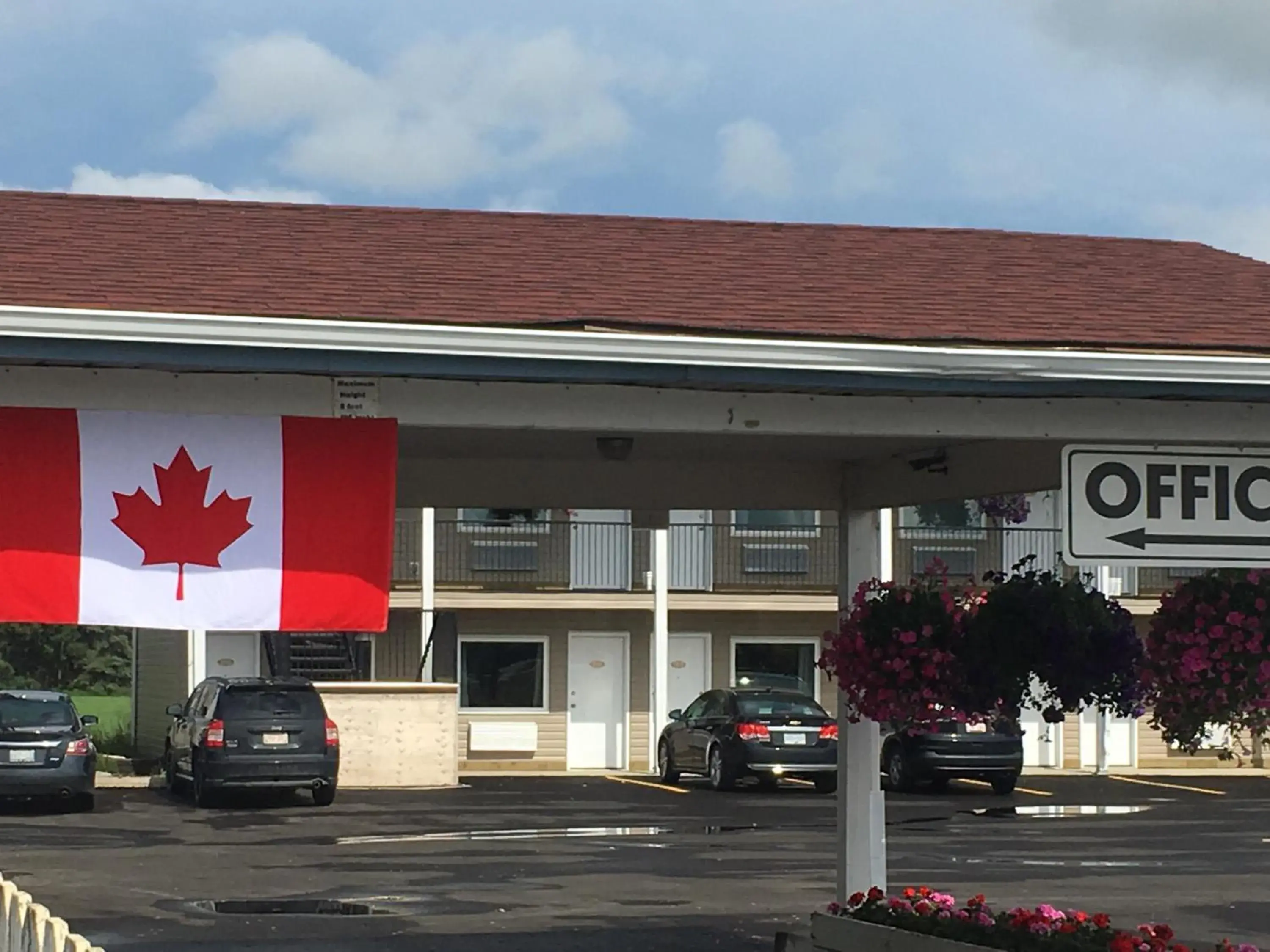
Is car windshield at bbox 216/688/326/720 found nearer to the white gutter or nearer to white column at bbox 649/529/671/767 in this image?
white column at bbox 649/529/671/767

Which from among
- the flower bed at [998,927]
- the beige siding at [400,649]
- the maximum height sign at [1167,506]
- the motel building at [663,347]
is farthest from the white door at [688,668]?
the maximum height sign at [1167,506]

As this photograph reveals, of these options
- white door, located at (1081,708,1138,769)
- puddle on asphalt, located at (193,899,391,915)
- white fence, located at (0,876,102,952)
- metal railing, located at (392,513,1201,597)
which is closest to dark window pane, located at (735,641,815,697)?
metal railing, located at (392,513,1201,597)

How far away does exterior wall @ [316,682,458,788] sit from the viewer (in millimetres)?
30703

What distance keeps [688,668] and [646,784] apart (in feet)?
→ 17.3

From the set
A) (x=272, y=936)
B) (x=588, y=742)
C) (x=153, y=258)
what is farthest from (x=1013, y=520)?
(x=153, y=258)

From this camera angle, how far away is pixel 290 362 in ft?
26.5

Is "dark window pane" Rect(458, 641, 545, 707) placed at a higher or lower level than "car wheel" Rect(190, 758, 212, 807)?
higher

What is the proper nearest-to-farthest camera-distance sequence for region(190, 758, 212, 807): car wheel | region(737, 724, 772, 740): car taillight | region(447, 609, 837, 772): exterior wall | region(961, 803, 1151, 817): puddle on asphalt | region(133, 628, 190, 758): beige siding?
1. region(190, 758, 212, 807): car wheel
2. region(961, 803, 1151, 817): puddle on asphalt
3. region(737, 724, 772, 740): car taillight
4. region(133, 628, 190, 758): beige siding
5. region(447, 609, 837, 772): exterior wall

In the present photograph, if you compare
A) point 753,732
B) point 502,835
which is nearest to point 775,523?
point 753,732

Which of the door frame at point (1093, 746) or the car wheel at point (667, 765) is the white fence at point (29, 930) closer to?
the car wheel at point (667, 765)

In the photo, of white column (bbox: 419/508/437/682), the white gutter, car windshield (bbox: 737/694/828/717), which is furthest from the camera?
white column (bbox: 419/508/437/682)

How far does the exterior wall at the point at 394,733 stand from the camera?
30703 millimetres

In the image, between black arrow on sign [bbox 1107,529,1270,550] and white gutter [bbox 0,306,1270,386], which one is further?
black arrow on sign [bbox 1107,529,1270,550]

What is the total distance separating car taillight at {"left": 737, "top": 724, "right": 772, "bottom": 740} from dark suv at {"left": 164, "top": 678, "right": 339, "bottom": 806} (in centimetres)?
616
